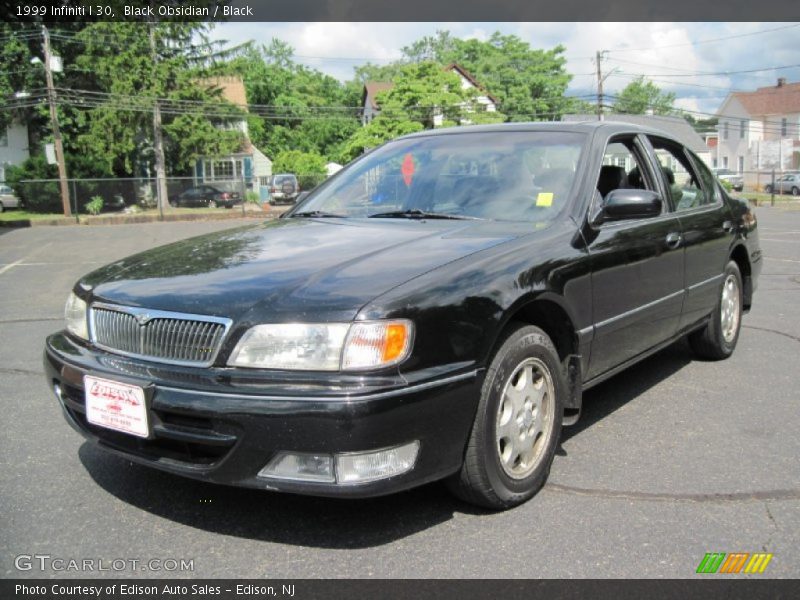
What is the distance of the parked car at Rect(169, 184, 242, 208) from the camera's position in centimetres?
3253

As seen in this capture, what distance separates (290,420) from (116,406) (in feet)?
2.51

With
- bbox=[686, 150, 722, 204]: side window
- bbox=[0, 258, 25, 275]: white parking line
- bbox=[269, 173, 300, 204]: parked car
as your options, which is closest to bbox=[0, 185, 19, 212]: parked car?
bbox=[269, 173, 300, 204]: parked car

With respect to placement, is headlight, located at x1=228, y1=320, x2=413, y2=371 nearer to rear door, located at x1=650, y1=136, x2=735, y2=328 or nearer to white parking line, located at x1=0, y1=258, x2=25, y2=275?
rear door, located at x1=650, y1=136, x2=735, y2=328

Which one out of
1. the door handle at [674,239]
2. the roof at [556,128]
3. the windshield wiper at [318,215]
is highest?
the roof at [556,128]

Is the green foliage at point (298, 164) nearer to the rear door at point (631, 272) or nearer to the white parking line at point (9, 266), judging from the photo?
the white parking line at point (9, 266)

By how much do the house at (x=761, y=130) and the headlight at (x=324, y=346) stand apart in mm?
64344

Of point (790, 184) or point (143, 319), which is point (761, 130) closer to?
point (790, 184)

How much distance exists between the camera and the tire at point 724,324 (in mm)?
5328

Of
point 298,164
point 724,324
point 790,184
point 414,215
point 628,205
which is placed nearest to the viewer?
point 628,205

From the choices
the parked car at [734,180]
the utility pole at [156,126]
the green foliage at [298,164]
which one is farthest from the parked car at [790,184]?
the utility pole at [156,126]

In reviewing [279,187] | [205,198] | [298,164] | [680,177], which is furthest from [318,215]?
[298,164]

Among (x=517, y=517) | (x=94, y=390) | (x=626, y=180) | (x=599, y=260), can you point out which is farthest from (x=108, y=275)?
(x=626, y=180)

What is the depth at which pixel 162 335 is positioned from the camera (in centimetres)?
282

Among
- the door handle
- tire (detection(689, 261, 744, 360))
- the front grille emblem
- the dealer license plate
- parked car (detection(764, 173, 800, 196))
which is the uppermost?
the door handle
